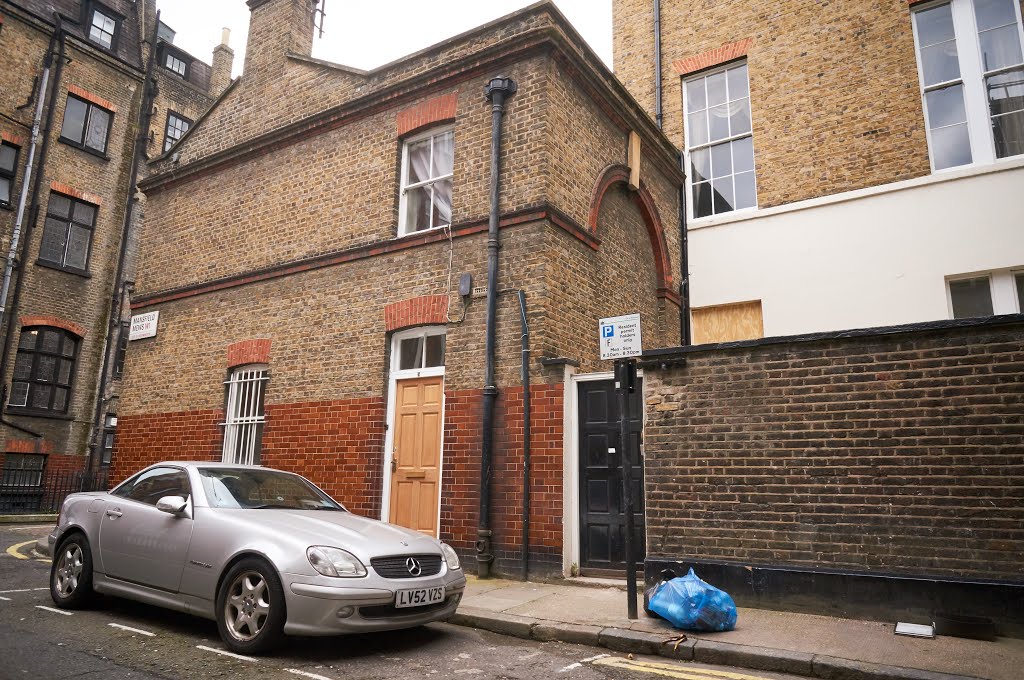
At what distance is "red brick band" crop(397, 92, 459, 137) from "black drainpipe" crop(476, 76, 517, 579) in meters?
0.70

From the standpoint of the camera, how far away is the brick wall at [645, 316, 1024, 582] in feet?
18.6

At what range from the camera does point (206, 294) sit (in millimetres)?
12438

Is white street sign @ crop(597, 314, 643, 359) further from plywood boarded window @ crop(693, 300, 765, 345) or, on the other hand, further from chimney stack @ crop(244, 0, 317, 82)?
chimney stack @ crop(244, 0, 317, 82)

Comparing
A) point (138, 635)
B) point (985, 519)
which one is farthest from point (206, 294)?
point (985, 519)

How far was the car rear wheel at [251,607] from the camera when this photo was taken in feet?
15.6


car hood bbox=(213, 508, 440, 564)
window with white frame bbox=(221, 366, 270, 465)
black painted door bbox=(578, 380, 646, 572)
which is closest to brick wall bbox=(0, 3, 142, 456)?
window with white frame bbox=(221, 366, 270, 465)

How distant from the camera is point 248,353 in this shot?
11383 millimetres

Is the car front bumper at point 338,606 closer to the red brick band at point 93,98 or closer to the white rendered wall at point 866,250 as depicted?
the white rendered wall at point 866,250

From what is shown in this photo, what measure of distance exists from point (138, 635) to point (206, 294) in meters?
8.28

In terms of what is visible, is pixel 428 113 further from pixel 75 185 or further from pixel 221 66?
pixel 221 66

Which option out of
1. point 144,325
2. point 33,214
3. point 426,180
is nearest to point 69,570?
point 426,180

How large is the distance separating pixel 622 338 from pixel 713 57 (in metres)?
10.3

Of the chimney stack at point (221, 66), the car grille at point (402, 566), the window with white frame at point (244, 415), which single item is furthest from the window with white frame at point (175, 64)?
the car grille at point (402, 566)

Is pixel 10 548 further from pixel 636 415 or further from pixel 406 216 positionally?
pixel 636 415
